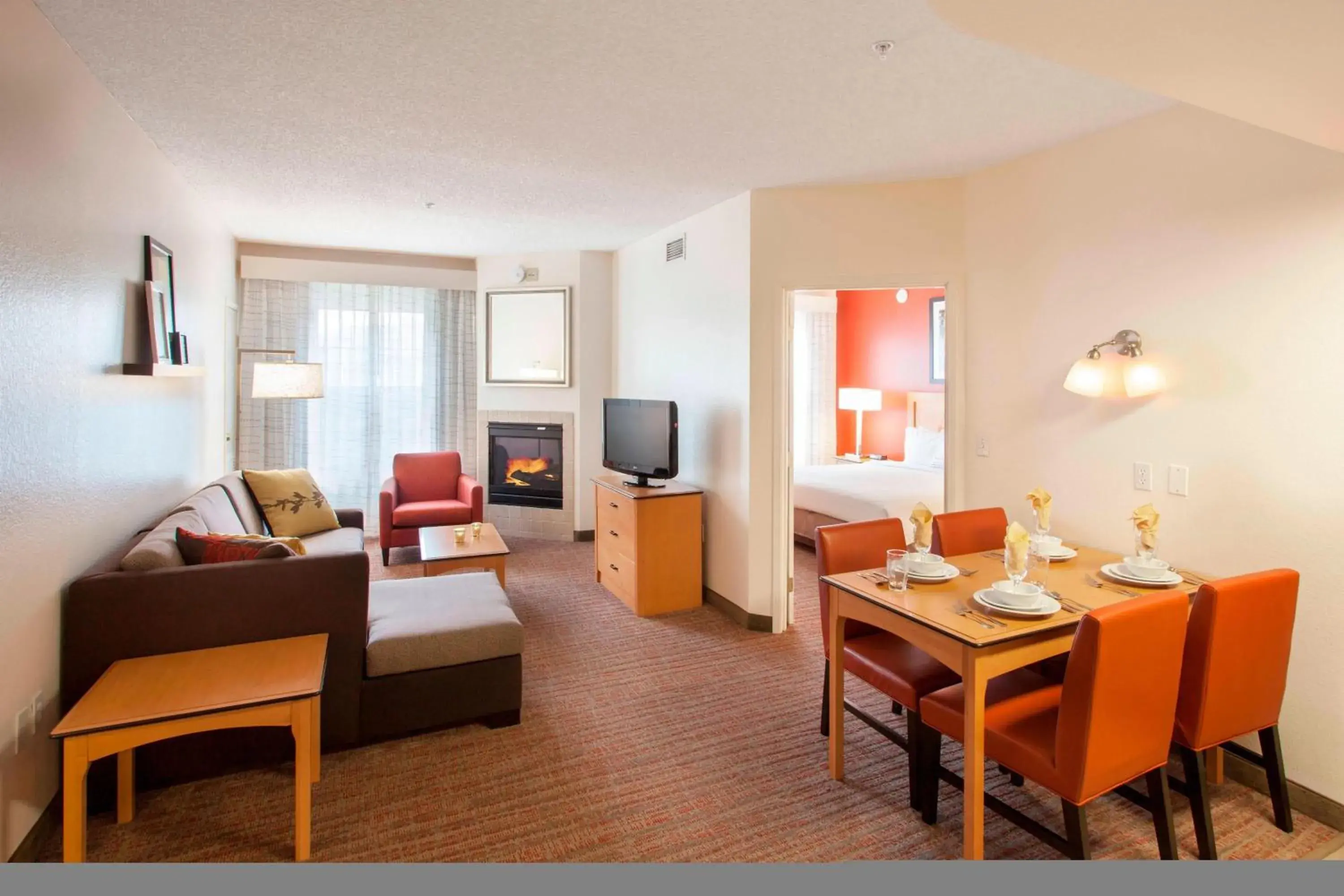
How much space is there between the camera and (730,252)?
168 inches

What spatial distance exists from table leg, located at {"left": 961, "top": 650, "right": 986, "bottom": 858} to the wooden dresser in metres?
2.51

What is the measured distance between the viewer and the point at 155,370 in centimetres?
292

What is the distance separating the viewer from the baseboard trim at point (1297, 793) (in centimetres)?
237

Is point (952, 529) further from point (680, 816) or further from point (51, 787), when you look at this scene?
point (51, 787)

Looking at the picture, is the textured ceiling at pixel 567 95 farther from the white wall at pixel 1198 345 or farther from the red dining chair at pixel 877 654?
the red dining chair at pixel 877 654

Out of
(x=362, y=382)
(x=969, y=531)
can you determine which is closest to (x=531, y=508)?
(x=362, y=382)

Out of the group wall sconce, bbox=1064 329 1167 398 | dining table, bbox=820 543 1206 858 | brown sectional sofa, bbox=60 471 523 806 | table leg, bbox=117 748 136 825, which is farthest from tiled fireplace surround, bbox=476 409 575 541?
wall sconce, bbox=1064 329 1167 398

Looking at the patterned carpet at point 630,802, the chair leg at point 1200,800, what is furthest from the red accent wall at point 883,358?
the chair leg at point 1200,800

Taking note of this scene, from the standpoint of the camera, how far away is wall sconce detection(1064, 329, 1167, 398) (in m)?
2.83

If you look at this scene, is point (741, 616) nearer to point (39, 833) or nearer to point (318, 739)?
point (318, 739)

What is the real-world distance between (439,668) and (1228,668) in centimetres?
267

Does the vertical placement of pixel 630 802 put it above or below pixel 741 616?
below

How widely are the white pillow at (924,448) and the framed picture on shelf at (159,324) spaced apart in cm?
583

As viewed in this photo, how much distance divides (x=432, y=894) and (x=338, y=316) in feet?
21.5
